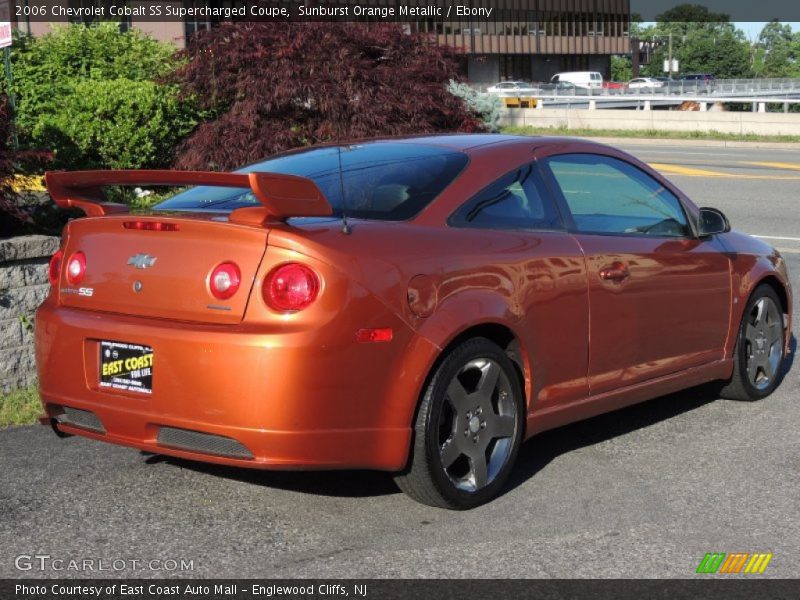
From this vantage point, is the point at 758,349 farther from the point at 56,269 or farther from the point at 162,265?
the point at 56,269

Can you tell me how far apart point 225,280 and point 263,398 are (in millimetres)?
485

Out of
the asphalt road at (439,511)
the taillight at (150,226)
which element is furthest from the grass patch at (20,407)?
the taillight at (150,226)

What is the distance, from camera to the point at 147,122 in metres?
11.0

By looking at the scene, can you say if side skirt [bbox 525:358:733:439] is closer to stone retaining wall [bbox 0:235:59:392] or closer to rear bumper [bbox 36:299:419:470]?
rear bumper [bbox 36:299:419:470]

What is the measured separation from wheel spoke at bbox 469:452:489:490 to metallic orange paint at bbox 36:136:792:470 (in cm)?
41

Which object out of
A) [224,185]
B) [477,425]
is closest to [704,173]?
[477,425]

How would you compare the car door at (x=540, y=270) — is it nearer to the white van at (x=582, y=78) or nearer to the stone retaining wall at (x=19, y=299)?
the stone retaining wall at (x=19, y=299)

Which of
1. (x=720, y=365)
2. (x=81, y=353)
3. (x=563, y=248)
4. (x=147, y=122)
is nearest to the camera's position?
(x=81, y=353)

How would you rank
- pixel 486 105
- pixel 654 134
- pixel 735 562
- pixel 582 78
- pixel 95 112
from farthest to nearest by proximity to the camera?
pixel 582 78 → pixel 654 134 → pixel 486 105 → pixel 95 112 → pixel 735 562

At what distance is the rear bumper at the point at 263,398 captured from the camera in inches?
177

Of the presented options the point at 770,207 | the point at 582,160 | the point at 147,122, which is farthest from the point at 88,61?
the point at 770,207

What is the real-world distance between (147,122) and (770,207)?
1037 centimetres

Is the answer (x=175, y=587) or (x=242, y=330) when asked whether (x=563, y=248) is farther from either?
(x=175, y=587)

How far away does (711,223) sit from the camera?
656 cm
